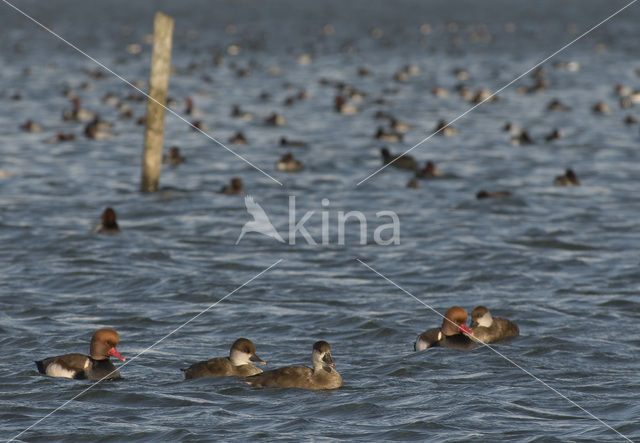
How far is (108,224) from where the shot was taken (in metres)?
21.7

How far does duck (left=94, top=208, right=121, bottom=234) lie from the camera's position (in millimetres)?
21406

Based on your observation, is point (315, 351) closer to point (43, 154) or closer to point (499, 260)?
point (499, 260)

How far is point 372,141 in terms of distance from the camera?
35000 millimetres

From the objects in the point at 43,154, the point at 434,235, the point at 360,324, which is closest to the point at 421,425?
the point at 360,324

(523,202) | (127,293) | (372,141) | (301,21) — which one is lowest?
(127,293)

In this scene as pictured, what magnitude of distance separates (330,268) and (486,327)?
5.31 meters

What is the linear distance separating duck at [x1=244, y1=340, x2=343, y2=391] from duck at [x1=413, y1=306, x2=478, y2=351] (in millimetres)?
1976

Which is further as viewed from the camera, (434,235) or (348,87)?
(348,87)

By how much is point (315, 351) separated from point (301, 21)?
7338 centimetres

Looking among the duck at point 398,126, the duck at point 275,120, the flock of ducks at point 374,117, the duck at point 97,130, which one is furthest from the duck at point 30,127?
the duck at point 398,126

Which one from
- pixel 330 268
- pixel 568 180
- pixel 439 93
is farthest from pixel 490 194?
pixel 439 93

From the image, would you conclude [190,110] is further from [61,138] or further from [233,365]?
[233,365]

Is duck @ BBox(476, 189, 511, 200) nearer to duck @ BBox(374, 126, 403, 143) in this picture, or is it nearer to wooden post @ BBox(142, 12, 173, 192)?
Answer: wooden post @ BBox(142, 12, 173, 192)

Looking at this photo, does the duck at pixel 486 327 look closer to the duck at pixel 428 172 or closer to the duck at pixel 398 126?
the duck at pixel 428 172
